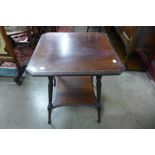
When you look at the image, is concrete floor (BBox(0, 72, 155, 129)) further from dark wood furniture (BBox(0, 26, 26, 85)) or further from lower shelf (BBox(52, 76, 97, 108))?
lower shelf (BBox(52, 76, 97, 108))

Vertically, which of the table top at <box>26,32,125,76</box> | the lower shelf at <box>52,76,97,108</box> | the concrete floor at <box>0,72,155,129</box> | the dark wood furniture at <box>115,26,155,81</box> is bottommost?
the concrete floor at <box>0,72,155,129</box>

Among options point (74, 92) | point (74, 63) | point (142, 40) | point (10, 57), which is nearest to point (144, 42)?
point (142, 40)

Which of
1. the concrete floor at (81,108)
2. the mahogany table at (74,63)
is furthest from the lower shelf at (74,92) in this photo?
the concrete floor at (81,108)

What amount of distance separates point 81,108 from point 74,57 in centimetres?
66

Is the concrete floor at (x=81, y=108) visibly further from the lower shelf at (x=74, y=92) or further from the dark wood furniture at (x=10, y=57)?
the lower shelf at (x=74, y=92)

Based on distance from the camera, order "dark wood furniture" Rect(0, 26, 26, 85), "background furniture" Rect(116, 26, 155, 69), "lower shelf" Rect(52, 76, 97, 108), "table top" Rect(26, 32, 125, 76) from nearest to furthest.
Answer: "table top" Rect(26, 32, 125, 76), "lower shelf" Rect(52, 76, 97, 108), "dark wood furniture" Rect(0, 26, 26, 85), "background furniture" Rect(116, 26, 155, 69)

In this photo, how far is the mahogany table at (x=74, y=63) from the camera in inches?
42.4

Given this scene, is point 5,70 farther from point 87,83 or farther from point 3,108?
point 87,83

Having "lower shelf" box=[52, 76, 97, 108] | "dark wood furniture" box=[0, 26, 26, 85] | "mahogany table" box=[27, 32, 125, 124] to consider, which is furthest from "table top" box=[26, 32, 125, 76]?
"dark wood furniture" box=[0, 26, 26, 85]

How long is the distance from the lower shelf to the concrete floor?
0.66 ft

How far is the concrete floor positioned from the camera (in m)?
1.51

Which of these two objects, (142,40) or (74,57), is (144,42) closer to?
(142,40)

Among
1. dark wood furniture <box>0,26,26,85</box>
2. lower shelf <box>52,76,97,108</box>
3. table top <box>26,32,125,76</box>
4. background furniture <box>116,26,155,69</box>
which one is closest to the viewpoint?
table top <box>26,32,125,76</box>
